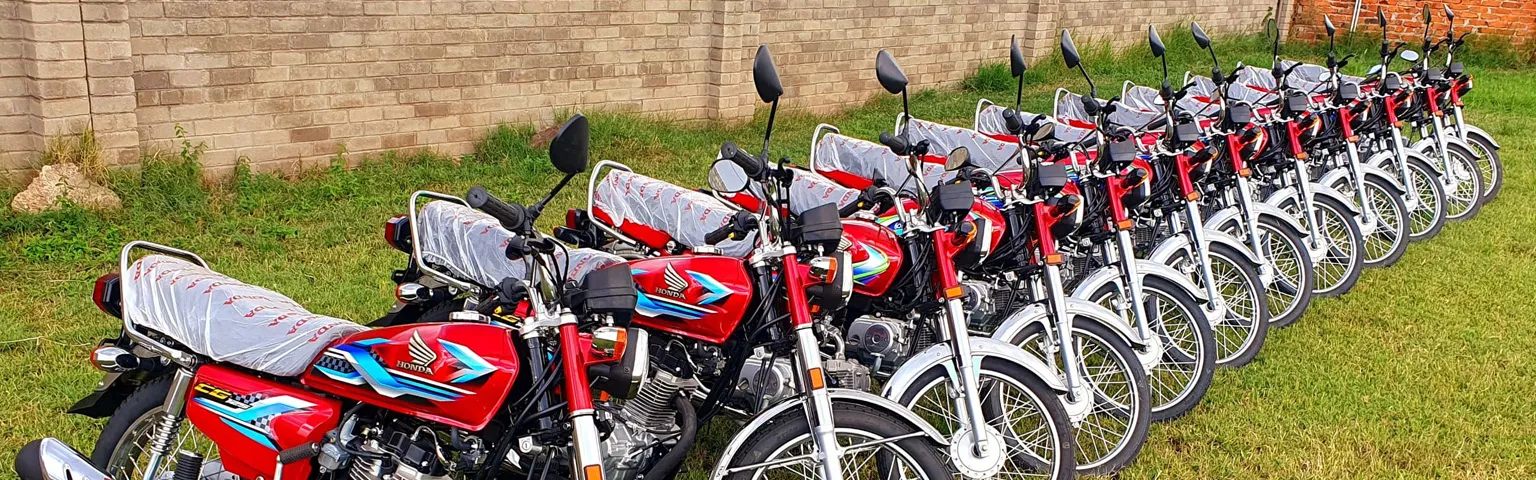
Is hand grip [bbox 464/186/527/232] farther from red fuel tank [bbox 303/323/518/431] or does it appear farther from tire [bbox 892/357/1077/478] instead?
tire [bbox 892/357/1077/478]

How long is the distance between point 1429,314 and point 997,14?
276 inches

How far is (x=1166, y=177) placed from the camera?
5051 millimetres

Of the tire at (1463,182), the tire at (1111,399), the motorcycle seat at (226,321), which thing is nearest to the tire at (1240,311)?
the tire at (1111,399)

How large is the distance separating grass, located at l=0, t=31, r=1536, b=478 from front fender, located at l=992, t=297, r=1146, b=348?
47 cm

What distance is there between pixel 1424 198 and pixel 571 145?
6.55 m

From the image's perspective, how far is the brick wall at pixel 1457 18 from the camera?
→ 14.9 meters

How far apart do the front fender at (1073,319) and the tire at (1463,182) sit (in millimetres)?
4740

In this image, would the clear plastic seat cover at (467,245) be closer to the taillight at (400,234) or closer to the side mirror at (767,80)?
the taillight at (400,234)

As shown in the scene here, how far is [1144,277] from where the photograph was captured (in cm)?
442

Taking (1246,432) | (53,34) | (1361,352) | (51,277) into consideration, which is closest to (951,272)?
(1246,432)

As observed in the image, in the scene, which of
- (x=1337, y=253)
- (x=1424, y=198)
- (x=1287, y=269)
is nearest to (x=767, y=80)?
(x=1287, y=269)

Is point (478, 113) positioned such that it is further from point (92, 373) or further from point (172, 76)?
point (92, 373)

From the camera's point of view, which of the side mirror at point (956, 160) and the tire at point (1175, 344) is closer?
Answer: the side mirror at point (956, 160)

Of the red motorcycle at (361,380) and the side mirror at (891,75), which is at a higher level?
the side mirror at (891,75)
